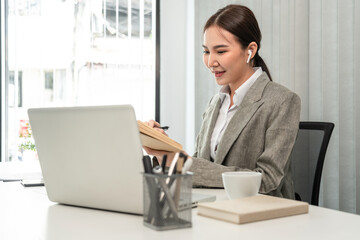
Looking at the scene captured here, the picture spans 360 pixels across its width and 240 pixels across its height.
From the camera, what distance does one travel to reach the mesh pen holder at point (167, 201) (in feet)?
2.77

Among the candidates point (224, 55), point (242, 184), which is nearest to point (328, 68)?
point (224, 55)

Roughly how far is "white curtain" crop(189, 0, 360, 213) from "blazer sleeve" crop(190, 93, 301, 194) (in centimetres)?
76

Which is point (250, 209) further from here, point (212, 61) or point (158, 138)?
point (212, 61)

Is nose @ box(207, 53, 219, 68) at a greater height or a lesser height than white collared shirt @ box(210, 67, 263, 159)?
greater

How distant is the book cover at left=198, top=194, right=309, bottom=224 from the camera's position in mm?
922

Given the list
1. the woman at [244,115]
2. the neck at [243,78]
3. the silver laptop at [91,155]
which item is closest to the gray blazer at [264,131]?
the woman at [244,115]

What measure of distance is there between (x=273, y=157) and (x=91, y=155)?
2.29ft

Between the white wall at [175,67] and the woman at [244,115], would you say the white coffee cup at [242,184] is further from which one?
the white wall at [175,67]

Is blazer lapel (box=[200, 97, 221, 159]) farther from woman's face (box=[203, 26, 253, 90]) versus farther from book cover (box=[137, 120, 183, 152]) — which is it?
book cover (box=[137, 120, 183, 152])

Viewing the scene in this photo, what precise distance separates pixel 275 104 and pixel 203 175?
1.45ft

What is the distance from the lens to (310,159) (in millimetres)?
1816

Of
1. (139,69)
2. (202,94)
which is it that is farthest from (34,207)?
(139,69)

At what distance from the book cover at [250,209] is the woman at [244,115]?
1.23ft

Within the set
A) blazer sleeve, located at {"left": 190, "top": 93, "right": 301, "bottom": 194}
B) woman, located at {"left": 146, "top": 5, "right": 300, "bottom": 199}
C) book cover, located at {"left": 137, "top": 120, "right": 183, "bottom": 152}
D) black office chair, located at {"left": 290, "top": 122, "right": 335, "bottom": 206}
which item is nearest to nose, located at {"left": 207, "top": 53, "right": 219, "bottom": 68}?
woman, located at {"left": 146, "top": 5, "right": 300, "bottom": 199}
